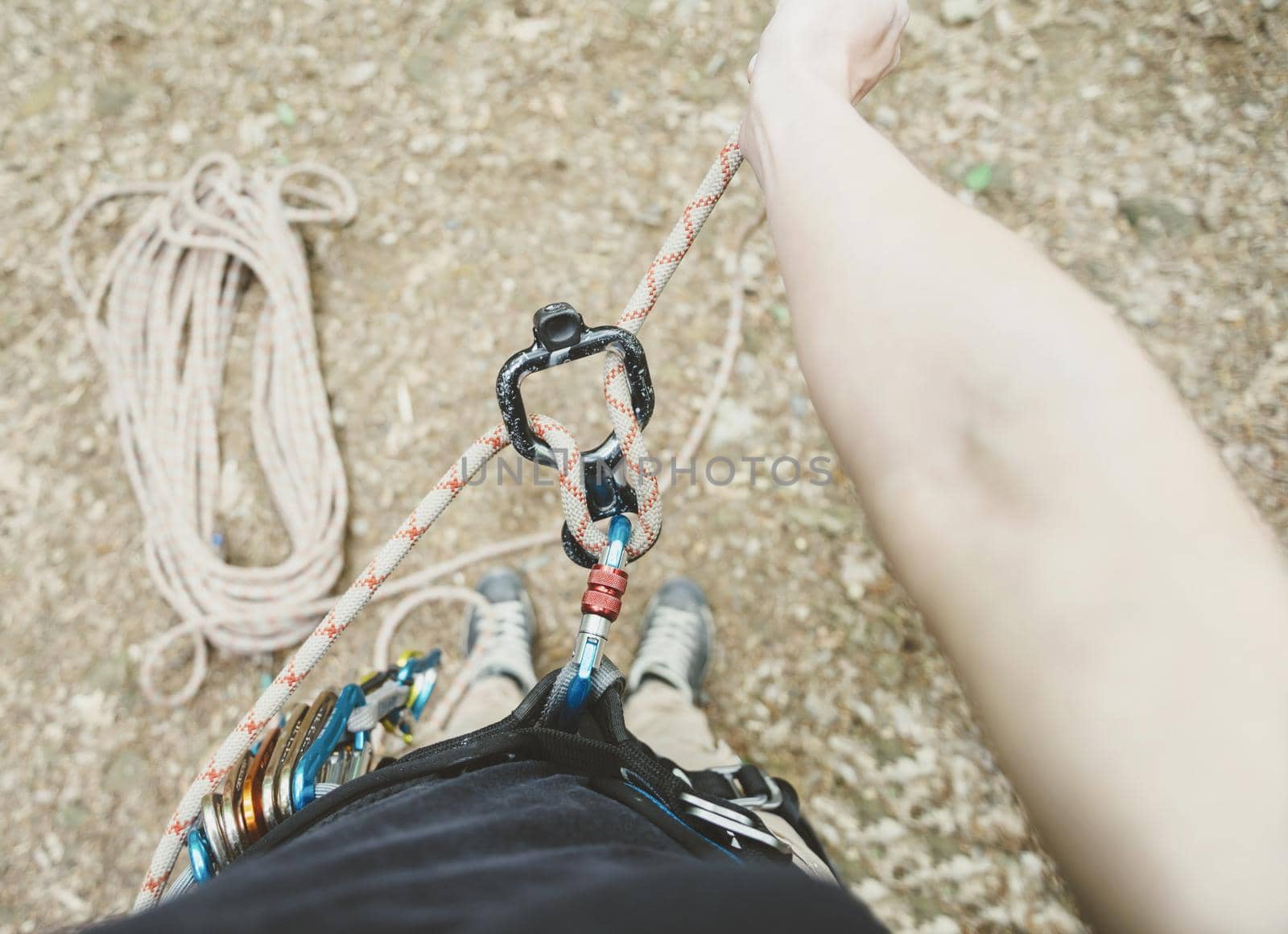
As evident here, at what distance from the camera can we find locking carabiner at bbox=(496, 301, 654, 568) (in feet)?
2.34

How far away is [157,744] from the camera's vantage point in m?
1.64

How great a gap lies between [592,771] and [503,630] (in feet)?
2.88

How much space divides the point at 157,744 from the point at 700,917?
1.66m

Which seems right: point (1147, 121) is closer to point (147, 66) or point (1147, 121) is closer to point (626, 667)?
point (626, 667)

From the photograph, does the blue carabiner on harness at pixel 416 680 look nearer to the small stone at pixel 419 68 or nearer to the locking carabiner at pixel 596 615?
the locking carabiner at pixel 596 615

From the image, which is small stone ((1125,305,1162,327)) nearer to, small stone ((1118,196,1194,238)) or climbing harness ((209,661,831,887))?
small stone ((1118,196,1194,238))

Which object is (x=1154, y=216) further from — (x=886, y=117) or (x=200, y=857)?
(x=200, y=857)

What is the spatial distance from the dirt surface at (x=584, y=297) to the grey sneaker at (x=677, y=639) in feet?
0.21

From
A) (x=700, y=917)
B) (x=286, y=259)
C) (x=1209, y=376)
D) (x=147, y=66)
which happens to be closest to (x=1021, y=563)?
(x=700, y=917)

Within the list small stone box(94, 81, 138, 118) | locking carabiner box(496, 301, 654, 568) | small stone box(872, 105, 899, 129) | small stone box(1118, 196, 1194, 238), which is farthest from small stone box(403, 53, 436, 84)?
small stone box(1118, 196, 1194, 238)

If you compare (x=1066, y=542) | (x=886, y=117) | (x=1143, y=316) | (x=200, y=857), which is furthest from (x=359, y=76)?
(x=1066, y=542)

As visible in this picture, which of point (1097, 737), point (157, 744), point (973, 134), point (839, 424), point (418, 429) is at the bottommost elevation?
point (157, 744)

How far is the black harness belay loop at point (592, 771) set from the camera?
0.70 m

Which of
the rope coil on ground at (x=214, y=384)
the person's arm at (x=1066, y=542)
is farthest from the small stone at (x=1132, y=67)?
the person's arm at (x=1066, y=542)
